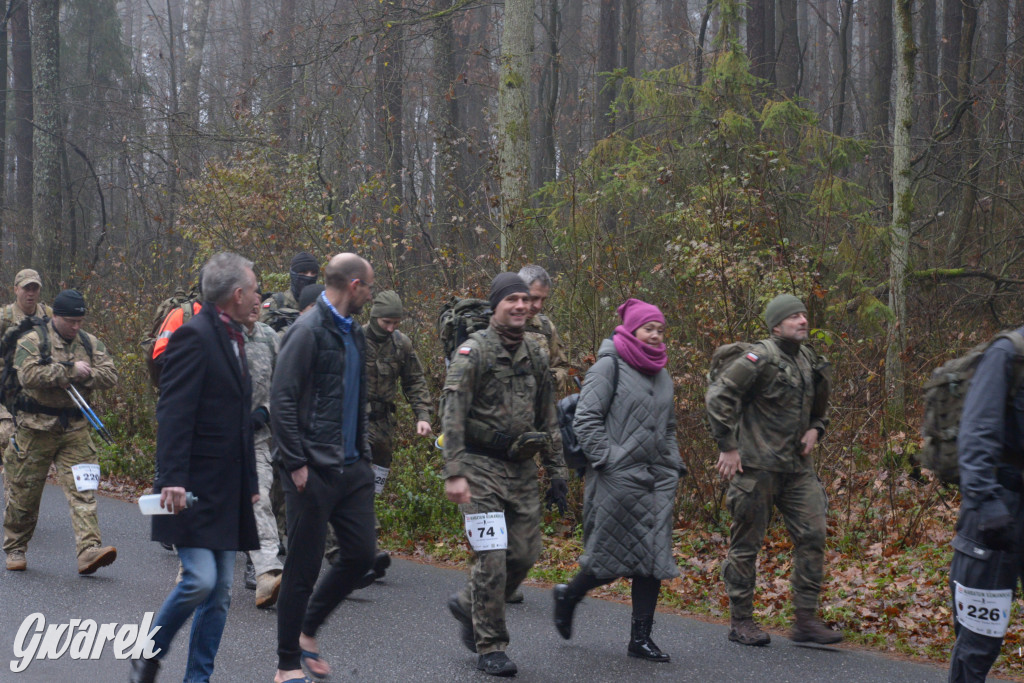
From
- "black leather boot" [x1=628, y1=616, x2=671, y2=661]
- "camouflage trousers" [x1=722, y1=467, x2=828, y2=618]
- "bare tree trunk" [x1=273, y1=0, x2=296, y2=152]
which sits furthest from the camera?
"bare tree trunk" [x1=273, y1=0, x2=296, y2=152]

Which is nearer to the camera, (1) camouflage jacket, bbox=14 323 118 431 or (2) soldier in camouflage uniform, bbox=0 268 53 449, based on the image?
(1) camouflage jacket, bbox=14 323 118 431

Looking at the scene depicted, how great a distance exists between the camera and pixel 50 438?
26.9ft

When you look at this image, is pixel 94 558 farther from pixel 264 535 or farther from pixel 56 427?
pixel 264 535

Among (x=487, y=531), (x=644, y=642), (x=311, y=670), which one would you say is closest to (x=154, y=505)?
(x=311, y=670)

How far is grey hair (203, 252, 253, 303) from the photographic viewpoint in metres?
4.93

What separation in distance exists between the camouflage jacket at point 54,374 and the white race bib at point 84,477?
365 millimetres

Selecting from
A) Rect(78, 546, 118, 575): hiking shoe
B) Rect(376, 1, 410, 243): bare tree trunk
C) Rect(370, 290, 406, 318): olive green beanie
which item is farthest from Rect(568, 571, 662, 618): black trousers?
Rect(376, 1, 410, 243): bare tree trunk

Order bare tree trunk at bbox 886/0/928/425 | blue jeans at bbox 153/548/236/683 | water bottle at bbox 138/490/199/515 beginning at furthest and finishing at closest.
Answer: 1. bare tree trunk at bbox 886/0/928/425
2. blue jeans at bbox 153/548/236/683
3. water bottle at bbox 138/490/199/515

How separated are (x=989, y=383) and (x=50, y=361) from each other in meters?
6.68

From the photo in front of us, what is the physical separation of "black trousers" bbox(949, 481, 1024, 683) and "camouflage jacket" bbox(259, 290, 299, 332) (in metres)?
5.50

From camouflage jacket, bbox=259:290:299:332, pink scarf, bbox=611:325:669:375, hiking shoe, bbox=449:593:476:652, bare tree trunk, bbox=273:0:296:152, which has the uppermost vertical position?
bare tree trunk, bbox=273:0:296:152

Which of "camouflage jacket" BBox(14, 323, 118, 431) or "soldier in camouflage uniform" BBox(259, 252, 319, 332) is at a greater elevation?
"soldier in camouflage uniform" BBox(259, 252, 319, 332)

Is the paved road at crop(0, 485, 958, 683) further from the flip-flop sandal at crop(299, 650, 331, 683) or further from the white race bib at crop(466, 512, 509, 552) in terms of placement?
the white race bib at crop(466, 512, 509, 552)

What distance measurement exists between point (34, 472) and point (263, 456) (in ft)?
7.05
